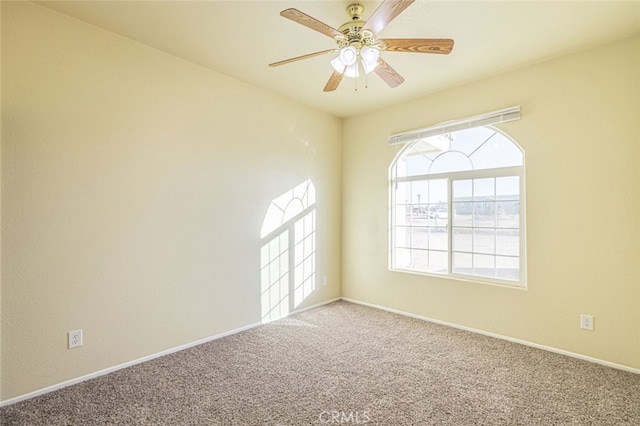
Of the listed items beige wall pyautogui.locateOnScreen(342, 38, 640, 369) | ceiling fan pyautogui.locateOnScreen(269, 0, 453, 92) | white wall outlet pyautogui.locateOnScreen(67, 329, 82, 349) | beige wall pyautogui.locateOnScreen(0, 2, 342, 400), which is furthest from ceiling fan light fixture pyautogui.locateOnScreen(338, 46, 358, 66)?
white wall outlet pyautogui.locateOnScreen(67, 329, 82, 349)

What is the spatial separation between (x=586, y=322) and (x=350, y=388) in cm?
207

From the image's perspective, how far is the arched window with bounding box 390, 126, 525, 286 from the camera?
313 centimetres

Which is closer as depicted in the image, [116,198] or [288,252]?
[116,198]

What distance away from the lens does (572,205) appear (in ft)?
8.89

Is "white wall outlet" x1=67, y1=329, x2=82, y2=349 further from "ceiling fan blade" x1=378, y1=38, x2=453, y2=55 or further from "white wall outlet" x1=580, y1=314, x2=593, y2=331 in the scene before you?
"white wall outlet" x1=580, y1=314, x2=593, y2=331

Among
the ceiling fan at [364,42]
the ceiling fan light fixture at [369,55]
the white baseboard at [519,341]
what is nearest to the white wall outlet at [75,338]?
the ceiling fan at [364,42]

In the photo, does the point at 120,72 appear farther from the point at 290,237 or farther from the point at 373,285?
the point at 373,285

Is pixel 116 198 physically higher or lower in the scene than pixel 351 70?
lower

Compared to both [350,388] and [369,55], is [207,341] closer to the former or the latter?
[350,388]

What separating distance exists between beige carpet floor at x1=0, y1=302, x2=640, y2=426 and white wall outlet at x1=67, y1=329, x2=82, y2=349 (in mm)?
278

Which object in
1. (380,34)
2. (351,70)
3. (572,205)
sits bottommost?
(572,205)

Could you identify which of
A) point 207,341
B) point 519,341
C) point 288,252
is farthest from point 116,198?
point 519,341

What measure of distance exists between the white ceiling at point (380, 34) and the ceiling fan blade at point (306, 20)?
36 centimetres

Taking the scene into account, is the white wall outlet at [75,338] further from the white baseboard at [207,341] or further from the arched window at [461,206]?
the arched window at [461,206]
